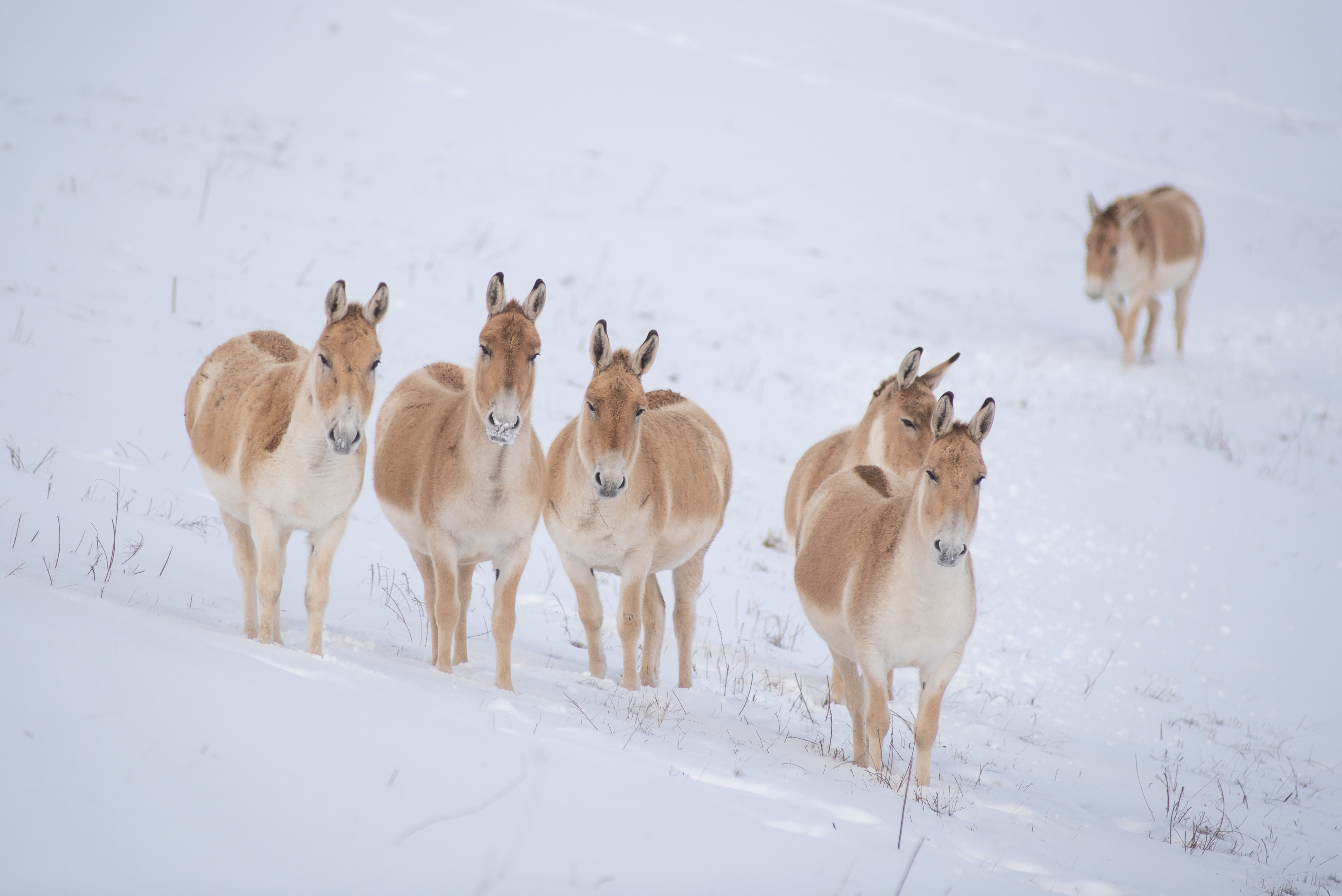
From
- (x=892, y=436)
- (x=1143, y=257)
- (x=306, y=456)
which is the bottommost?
(x=306, y=456)

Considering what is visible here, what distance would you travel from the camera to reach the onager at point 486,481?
540 centimetres

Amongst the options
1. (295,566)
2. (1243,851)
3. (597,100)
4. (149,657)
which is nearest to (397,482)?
(295,566)

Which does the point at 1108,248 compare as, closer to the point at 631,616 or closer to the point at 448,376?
the point at 448,376

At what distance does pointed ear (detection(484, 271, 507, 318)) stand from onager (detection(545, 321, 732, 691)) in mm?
597

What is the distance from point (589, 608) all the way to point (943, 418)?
251 centimetres

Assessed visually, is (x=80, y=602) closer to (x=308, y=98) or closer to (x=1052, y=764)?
(x=1052, y=764)

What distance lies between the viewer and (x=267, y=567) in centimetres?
523

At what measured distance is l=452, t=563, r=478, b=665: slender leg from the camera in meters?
6.09

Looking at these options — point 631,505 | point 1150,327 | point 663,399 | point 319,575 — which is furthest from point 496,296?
point 1150,327

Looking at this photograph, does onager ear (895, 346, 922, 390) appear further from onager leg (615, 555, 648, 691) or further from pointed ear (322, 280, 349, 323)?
pointed ear (322, 280, 349, 323)

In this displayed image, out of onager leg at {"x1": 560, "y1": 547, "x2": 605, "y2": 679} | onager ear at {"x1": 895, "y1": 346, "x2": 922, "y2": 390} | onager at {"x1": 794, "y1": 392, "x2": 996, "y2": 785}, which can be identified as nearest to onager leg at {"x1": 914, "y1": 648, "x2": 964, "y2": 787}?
onager at {"x1": 794, "y1": 392, "x2": 996, "y2": 785}

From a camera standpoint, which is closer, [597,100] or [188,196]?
[188,196]

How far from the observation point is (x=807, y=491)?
25.3ft

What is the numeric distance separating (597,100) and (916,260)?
8.64 metres
